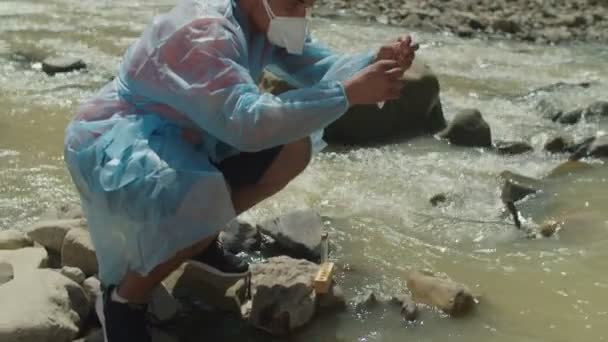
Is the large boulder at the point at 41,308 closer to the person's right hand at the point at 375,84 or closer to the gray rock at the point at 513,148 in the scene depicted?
the person's right hand at the point at 375,84

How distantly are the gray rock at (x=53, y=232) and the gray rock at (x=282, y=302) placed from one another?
62 centimetres

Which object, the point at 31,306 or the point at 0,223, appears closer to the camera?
the point at 31,306

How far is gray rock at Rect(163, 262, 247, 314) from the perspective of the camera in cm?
253

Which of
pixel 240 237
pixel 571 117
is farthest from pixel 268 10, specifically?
pixel 571 117

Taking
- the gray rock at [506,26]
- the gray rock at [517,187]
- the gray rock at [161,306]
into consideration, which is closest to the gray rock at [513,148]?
the gray rock at [517,187]

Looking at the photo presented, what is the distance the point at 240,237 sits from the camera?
9.66ft

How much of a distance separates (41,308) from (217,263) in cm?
53

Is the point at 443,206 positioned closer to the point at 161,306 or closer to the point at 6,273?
the point at 161,306

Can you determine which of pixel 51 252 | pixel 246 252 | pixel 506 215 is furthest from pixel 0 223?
pixel 506 215

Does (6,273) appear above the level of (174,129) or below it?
below

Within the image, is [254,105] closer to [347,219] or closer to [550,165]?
[347,219]

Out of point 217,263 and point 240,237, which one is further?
point 240,237

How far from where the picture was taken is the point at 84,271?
2578mm

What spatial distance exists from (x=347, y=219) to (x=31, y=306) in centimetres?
142
